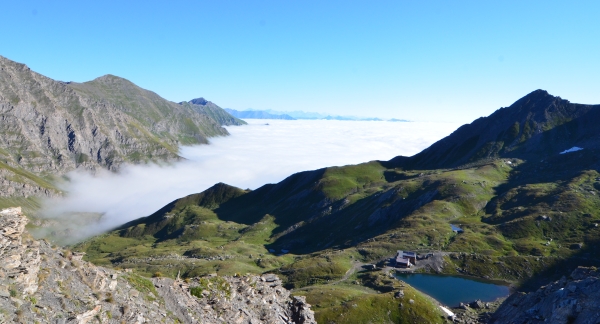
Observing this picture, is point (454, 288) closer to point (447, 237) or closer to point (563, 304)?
point (447, 237)

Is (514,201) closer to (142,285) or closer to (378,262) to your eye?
(378,262)

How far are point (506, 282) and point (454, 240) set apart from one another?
2600 centimetres

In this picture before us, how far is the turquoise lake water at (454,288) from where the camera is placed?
277ft

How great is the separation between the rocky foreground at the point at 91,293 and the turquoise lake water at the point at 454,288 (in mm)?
55549

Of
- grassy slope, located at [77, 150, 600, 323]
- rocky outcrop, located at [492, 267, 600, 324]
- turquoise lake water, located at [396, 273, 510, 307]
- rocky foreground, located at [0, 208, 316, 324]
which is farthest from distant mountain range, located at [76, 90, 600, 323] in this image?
rocky foreground, located at [0, 208, 316, 324]

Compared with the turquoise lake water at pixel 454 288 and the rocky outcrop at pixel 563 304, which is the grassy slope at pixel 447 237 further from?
the rocky outcrop at pixel 563 304

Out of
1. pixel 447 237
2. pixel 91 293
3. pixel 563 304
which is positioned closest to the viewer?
pixel 91 293

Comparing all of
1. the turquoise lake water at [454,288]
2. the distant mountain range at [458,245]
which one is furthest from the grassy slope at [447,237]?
the turquoise lake water at [454,288]

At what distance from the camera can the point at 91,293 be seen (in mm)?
29844

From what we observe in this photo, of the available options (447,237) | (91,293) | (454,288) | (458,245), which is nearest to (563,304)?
(91,293)

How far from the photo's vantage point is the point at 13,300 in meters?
23.7

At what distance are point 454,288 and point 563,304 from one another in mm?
51253

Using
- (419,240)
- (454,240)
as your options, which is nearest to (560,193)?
(454,240)

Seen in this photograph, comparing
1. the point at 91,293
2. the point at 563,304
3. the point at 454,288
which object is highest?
the point at 91,293
